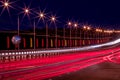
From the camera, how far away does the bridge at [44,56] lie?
80.1 feet

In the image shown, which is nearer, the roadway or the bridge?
the roadway

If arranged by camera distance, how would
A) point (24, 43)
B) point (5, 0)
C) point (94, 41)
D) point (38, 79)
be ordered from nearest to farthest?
1. point (38, 79)
2. point (5, 0)
3. point (24, 43)
4. point (94, 41)

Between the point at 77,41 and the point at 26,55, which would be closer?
the point at 26,55

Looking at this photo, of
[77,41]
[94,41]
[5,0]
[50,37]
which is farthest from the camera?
[94,41]

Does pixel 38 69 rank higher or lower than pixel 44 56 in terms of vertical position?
higher

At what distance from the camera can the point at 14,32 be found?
76.7m

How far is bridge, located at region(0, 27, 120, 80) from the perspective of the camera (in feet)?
80.1

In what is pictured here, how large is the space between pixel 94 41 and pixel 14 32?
11396 centimetres

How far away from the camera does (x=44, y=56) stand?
5781 cm

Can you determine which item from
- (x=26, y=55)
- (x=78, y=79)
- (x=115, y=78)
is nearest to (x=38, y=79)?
(x=78, y=79)

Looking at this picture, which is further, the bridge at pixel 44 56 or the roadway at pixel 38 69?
the bridge at pixel 44 56

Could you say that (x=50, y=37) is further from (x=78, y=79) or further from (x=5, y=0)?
(x=78, y=79)

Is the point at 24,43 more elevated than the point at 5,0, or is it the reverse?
the point at 5,0

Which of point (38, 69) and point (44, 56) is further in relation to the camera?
point (44, 56)
